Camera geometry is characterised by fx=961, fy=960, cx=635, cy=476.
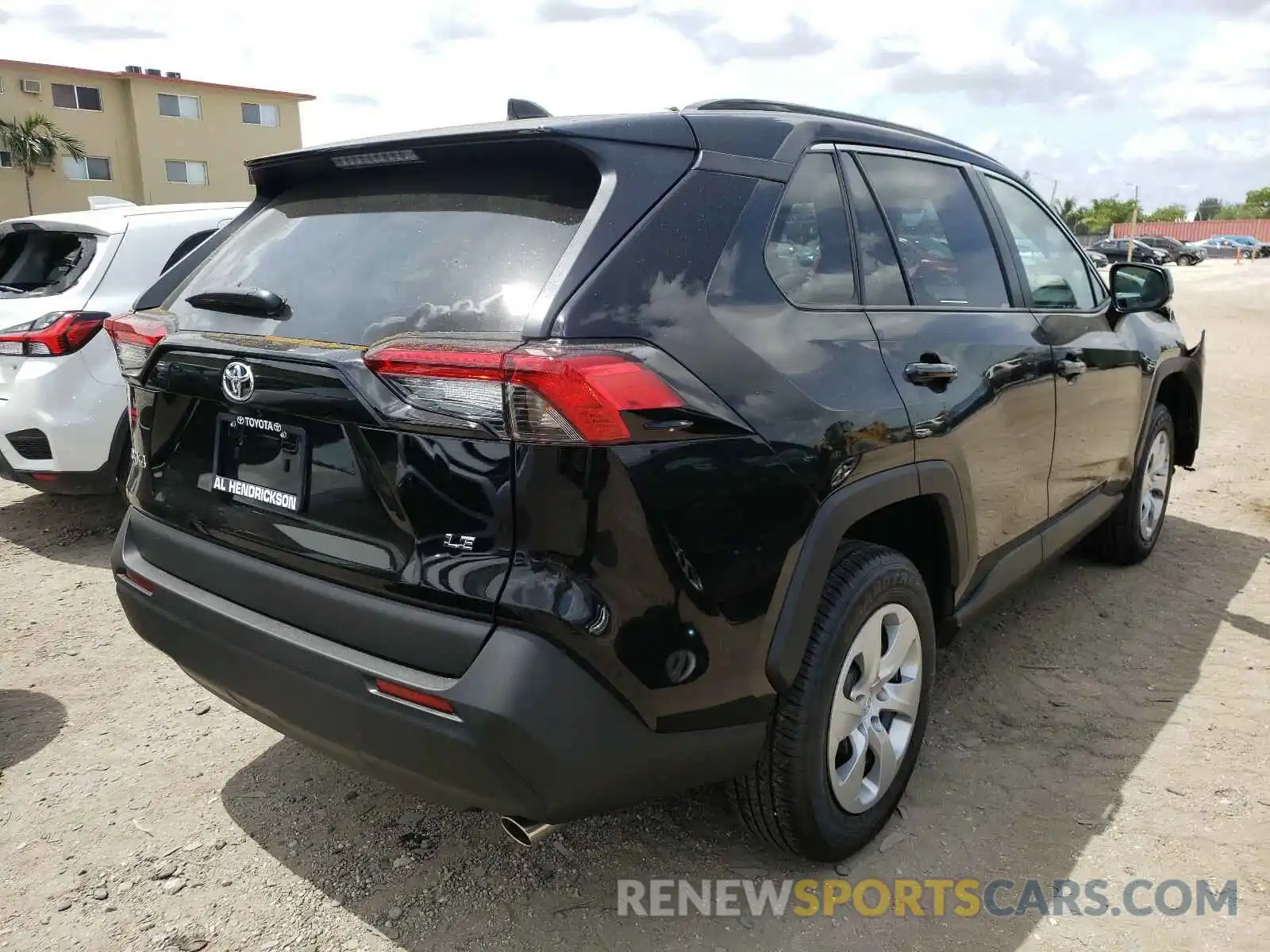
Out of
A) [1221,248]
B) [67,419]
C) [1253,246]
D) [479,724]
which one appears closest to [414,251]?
[479,724]

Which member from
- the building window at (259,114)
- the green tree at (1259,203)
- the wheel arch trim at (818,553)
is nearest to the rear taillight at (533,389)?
the wheel arch trim at (818,553)

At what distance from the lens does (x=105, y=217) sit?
17.0 ft

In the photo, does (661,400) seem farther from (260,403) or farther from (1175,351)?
(1175,351)

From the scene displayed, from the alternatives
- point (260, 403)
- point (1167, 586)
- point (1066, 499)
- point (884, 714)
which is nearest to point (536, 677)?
point (260, 403)

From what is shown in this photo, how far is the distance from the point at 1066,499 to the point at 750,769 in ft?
6.81

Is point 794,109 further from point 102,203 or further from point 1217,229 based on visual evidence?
point 1217,229

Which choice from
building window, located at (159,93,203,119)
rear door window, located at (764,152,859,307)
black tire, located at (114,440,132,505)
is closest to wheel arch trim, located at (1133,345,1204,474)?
rear door window, located at (764,152,859,307)

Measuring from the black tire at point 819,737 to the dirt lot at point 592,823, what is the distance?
0.62ft

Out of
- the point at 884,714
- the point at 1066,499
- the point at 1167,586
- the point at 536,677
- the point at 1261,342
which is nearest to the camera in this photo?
the point at 536,677

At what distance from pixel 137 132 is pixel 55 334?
124 feet

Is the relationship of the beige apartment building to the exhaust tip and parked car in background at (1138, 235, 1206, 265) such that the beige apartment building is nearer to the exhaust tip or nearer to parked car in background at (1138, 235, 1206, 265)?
the exhaust tip

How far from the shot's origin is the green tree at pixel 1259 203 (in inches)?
3772

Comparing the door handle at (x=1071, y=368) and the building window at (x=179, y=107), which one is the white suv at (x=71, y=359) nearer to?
the door handle at (x=1071, y=368)

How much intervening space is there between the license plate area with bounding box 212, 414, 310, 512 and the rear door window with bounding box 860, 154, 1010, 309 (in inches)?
68.6
